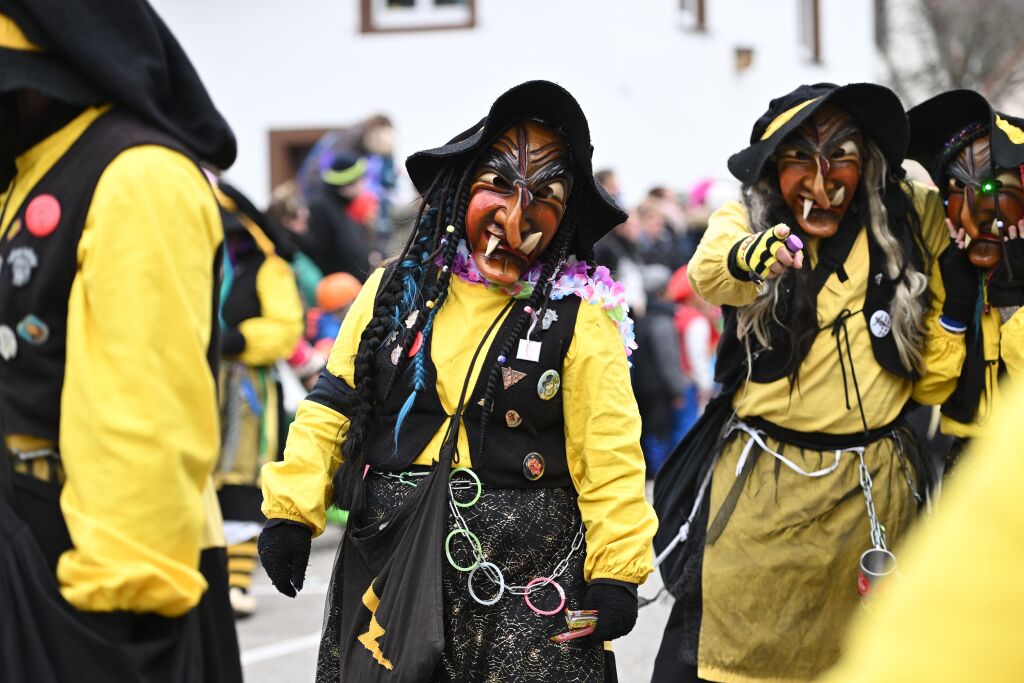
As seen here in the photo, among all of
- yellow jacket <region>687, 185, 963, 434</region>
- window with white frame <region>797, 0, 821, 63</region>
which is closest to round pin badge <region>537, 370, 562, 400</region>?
yellow jacket <region>687, 185, 963, 434</region>

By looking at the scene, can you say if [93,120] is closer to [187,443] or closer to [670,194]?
[187,443]

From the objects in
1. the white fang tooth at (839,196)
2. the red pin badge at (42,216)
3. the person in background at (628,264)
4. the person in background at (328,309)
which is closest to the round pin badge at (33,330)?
the red pin badge at (42,216)

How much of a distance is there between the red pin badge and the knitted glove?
206 cm

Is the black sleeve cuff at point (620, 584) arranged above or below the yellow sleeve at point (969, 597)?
below

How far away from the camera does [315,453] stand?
3.40 metres

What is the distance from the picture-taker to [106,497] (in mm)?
2385

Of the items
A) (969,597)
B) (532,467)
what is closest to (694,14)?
(532,467)

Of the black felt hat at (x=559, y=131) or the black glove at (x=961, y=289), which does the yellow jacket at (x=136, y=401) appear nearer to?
the black felt hat at (x=559, y=131)

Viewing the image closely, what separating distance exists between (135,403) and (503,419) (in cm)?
118

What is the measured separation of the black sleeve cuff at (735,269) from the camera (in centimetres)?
402

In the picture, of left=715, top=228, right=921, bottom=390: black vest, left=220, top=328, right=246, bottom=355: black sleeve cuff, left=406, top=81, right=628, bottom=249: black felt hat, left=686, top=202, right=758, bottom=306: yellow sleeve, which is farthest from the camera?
left=220, top=328, right=246, bottom=355: black sleeve cuff

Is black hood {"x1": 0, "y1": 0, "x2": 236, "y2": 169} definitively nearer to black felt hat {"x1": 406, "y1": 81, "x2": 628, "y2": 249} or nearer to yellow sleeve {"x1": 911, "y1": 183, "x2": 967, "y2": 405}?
black felt hat {"x1": 406, "y1": 81, "x2": 628, "y2": 249}

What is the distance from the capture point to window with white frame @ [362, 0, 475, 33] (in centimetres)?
1465

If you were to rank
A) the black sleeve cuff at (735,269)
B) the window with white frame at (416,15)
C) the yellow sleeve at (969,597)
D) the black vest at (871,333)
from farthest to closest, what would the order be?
the window with white frame at (416,15)
the black vest at (871,333)
the black sleeve cuff at (735,269)
the yellow sleeve at (969,597)
